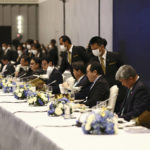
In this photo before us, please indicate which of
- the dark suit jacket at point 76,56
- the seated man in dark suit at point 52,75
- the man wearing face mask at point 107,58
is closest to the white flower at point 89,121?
the man wearing face mask at point 107,58

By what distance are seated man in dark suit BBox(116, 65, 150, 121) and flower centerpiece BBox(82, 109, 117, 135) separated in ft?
3.23

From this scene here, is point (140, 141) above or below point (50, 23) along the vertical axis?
below

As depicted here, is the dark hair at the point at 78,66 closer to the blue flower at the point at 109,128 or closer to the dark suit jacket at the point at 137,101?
the dark suit jacket at the point at 137,101

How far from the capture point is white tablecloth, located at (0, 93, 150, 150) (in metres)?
3.36

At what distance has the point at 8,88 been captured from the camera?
23.6ft

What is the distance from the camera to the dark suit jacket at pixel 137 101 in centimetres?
463

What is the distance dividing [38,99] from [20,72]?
4.41 m

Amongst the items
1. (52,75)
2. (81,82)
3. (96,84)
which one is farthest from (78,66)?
(52,75)

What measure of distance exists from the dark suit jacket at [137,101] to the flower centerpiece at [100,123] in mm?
983

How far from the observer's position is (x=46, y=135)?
3729 mm

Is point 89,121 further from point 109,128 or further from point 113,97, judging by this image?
point 113,97

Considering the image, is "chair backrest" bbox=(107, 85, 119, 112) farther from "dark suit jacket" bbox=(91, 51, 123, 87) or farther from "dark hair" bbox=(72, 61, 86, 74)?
"dark suit jacket" bbox=(91, 51, 123, 87)

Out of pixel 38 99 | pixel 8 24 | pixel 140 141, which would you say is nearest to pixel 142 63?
pixel 38 99

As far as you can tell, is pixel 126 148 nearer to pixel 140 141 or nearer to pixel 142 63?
pixel 140 141
